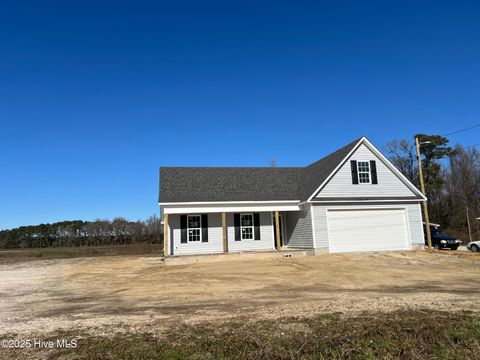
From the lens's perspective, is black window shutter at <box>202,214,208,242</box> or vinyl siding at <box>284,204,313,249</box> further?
black window shutter at <box>202,214,208,242</box>

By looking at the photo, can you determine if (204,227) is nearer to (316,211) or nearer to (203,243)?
(203,243)

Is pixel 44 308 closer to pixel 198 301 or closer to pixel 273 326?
pixel 198 301

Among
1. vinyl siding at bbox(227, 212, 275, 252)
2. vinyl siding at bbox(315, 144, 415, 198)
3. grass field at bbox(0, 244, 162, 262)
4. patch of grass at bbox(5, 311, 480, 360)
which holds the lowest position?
patch of grass at bbox(5, 311, 480, 360)

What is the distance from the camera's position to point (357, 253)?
19.3 m

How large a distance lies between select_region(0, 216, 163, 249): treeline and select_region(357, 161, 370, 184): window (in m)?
41.5

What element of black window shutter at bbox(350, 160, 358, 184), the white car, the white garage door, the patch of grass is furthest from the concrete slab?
the patch of grass

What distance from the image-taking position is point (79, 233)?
6044cm

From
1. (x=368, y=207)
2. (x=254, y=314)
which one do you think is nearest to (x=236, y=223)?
(x=368, y=207)

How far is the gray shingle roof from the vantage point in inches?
818

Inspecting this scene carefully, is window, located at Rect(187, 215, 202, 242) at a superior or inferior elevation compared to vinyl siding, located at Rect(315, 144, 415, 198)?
inferior

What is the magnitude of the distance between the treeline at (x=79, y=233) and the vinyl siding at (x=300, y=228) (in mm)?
37308

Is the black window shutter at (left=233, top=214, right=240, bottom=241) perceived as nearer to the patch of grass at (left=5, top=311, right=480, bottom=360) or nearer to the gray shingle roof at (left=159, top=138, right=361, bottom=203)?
the gray shingle roof at (left=159, top=138, right=361, bottom=203)

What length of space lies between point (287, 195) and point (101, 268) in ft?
36.6

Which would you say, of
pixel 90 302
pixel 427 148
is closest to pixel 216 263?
pixel 90 302
